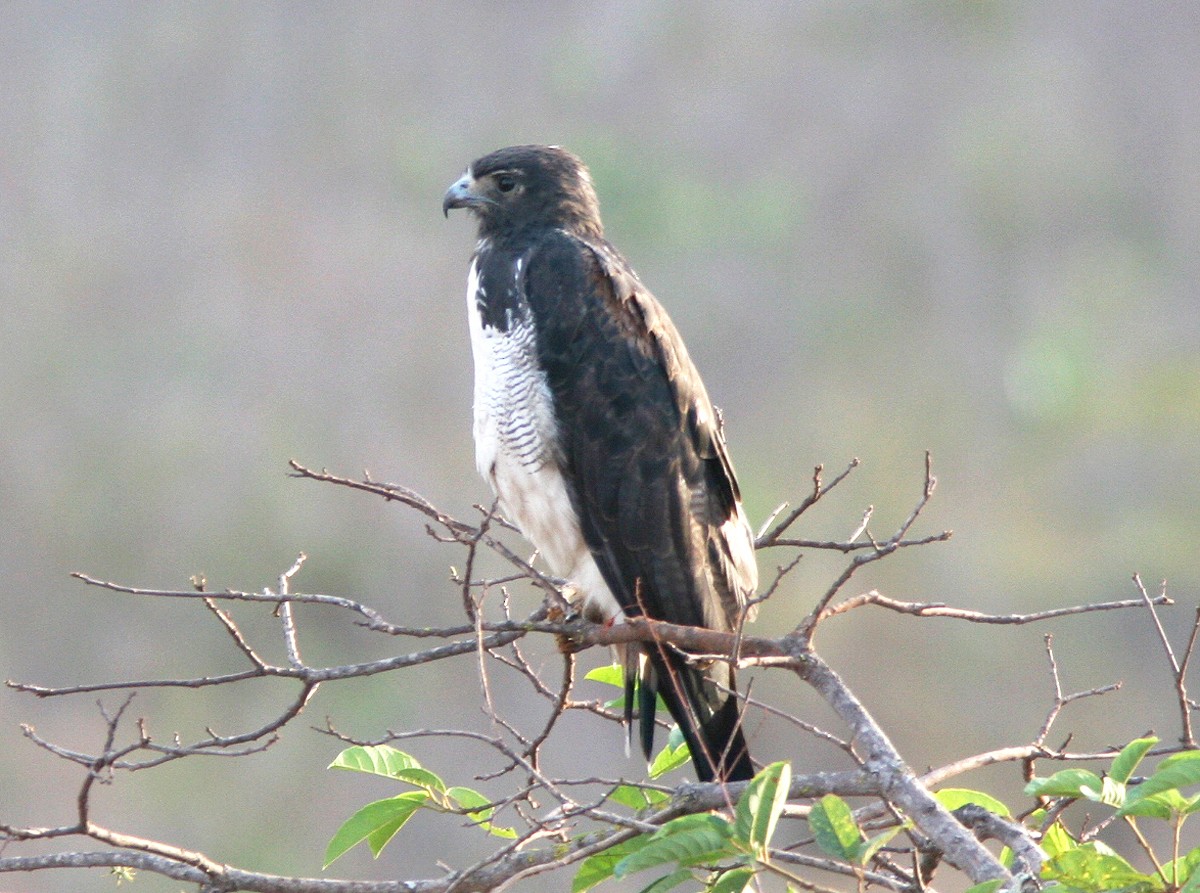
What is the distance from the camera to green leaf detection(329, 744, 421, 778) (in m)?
2.82

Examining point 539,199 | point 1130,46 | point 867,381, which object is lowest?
point 539,199

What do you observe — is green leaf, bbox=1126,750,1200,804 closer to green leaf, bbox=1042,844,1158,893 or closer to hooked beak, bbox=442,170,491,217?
green leaf, bbox=1042,844,1158,893

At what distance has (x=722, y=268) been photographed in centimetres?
1705

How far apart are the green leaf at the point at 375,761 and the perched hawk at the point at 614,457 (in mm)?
840

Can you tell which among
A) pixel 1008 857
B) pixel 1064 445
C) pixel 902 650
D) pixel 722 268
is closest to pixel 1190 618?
pixel 902 650

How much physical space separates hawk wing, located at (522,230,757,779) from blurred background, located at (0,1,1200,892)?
5.66 metres

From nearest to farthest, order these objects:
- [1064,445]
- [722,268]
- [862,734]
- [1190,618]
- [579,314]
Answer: [862,734], [579,314], [1190,618], [1064,445], [722,268]

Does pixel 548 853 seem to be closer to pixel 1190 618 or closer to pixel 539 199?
pixel 539 199

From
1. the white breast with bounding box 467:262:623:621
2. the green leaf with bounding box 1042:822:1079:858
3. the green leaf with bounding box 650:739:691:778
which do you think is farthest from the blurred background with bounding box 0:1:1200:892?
the green leaf with bounding box 1042:822:1079:858

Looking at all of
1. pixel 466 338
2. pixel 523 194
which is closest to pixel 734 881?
pixel 523 194

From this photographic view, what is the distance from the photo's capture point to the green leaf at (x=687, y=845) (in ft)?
7.13

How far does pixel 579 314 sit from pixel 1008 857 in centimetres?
168

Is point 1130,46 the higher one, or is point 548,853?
point 1130,46

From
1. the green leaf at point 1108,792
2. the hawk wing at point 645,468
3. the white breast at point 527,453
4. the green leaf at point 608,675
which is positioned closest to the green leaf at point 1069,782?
the green leaf at point 1108,792
